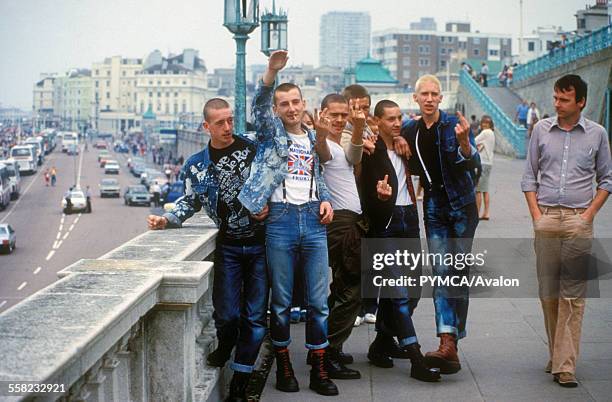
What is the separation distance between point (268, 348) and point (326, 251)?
143 centimetres

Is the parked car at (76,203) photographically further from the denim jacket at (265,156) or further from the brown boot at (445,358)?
the denim jacket at (265,156)

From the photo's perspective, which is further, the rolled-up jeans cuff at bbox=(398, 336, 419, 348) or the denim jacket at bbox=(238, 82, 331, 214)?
the rolled-up jeans cuff at bbox=(398, 336, 419, 348)

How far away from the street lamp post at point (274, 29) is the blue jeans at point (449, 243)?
9.00 meters

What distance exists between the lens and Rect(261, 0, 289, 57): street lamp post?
574 inches

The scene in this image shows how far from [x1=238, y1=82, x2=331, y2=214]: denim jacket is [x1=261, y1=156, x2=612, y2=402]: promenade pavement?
1163 mm

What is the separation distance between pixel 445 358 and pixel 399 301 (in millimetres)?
443

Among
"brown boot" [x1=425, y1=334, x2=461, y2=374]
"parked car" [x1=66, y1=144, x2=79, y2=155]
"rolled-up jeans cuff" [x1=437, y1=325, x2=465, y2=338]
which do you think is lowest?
"parked car" [x1=66, y1=144, x2=79, y2=155]

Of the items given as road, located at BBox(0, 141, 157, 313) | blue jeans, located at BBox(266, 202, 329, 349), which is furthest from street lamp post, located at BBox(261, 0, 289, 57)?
road, located at BBox(0, 141, 157, 313)

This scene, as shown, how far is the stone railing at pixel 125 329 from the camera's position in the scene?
284 centimetres

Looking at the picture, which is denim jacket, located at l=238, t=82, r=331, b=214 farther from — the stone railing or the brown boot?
the brown boot

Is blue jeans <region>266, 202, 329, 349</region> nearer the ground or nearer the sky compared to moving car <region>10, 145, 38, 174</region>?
nearer the sky

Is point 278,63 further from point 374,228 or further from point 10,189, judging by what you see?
point 10,189

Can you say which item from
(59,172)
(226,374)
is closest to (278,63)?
(226,374)

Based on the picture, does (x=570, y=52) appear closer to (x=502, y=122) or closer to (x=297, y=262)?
(x=502, y=122)
